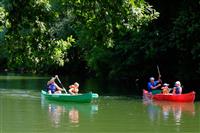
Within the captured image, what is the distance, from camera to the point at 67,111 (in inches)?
829

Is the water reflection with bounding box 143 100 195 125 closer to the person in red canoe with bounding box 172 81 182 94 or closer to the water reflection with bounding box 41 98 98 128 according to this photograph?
the person in red canoe with bounding box 172 81 182 94

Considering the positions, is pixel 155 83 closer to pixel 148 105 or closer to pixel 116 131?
pixel 148 105

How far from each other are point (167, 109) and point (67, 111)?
440cm

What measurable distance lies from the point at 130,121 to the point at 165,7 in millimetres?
16153

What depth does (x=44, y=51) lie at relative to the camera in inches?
311

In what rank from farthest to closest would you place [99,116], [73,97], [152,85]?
[152,85] → [73,97] → [99,116]

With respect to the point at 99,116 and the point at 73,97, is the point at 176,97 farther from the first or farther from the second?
the point at 99,116

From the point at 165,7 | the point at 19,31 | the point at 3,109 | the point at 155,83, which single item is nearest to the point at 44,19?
the point at 19,31

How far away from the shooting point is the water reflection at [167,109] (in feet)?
61.7

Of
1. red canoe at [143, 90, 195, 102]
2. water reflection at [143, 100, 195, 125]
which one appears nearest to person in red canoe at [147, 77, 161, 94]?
red canoe at [143, 90, 195, 102]

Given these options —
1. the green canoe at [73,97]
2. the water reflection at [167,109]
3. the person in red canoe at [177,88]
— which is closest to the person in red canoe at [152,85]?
the person in red canoe at [177,88]

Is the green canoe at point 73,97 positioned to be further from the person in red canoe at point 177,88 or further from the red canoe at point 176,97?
the person in red canoe at point 177,88

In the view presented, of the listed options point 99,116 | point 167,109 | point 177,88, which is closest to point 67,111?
point 99,116

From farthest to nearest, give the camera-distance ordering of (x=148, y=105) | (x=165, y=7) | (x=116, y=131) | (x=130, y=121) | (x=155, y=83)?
(x=165, y=7), (x=155, y=83), (x=148, y=105), (x=130, y=121), (x=116, y=131)
